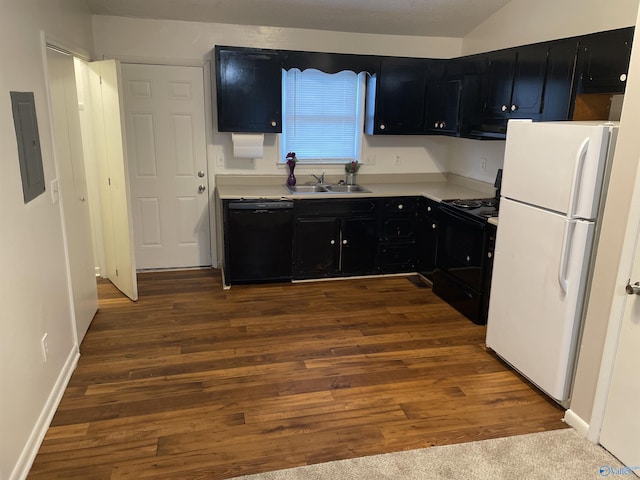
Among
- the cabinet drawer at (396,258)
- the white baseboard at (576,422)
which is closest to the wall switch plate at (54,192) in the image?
the cabinet drawer at (396,258)


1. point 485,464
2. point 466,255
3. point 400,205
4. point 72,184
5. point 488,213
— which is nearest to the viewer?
point 485,464

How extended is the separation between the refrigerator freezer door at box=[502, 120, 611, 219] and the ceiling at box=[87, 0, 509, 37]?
190 cm

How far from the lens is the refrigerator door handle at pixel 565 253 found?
2.48 metres

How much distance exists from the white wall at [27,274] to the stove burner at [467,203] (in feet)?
9.60

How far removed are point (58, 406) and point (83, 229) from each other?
1431 millimetres

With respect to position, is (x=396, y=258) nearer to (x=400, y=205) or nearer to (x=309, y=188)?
(x=400, y=205)

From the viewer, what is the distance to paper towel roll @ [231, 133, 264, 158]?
4477 mm

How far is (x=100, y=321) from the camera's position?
371 cm

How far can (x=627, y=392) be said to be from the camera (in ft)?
7.32

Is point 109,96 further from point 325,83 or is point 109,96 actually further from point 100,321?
point 325,83

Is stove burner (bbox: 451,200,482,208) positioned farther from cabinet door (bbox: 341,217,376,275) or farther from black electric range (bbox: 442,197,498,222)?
cabinet door (bbox: 341,217,376,275)

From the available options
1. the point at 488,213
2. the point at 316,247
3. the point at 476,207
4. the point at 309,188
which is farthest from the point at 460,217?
the point at 309,188

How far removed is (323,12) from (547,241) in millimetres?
2832

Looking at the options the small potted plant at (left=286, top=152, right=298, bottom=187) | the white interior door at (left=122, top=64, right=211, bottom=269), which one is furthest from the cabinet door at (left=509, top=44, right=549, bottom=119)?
the white interior door at (left=122, top=64, right=211, bottom=269)
